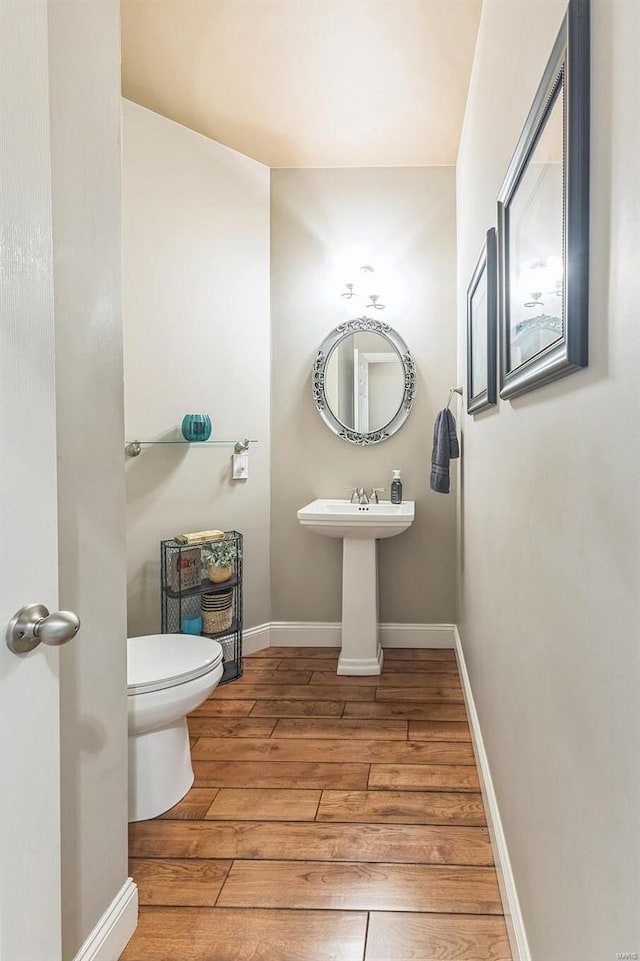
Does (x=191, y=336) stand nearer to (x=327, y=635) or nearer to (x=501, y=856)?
(x=327, y=635)

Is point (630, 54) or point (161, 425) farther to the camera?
point (161, 425)

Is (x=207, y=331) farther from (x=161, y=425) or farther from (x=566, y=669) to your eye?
(x=566, y=669)

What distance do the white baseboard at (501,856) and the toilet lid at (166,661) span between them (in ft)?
3.07

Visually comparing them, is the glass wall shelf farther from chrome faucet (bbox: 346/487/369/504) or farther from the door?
the door

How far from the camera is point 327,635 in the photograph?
3.52 m

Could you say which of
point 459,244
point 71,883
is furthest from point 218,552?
point 459,244

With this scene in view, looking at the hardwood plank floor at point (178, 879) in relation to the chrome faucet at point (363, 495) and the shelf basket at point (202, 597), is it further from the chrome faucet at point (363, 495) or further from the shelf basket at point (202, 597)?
the chrome faucet at point (363, 495)

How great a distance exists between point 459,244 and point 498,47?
4.84ft

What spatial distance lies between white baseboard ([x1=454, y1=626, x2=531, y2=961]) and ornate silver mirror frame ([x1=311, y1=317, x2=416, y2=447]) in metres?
1.55

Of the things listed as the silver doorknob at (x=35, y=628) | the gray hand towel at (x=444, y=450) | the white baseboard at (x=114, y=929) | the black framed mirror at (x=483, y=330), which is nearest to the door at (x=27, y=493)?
the silver doorknob at (x=35, y=628)

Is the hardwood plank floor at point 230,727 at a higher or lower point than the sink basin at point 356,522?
lower

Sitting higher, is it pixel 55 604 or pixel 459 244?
pixel 459 244

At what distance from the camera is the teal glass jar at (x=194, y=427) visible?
2908 mm

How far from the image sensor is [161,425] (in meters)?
2.90
